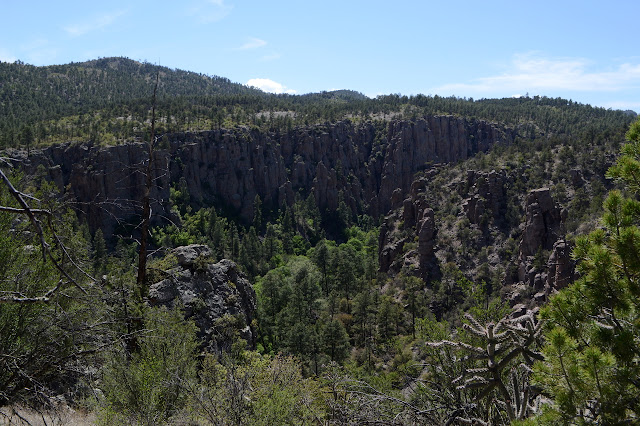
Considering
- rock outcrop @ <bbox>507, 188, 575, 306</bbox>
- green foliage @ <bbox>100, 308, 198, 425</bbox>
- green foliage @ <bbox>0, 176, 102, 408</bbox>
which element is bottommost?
rock outcrop @ <bbox>507, 188, 575, 306</bbox>

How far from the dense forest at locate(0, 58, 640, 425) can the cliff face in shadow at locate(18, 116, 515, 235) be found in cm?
79

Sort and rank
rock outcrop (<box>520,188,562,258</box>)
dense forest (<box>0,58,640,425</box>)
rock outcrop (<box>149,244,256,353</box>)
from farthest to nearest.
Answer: rock outcrop (<box>520,188,562,258</box>) < rock outcrop (<box>149,244,256,353</box>) < dense forest (<box>0,58,640,425</box>)

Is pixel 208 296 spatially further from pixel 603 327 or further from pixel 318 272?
pixel 318 272

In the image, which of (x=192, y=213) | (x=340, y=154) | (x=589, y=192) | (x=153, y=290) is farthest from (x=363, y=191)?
(x=153, y=290)

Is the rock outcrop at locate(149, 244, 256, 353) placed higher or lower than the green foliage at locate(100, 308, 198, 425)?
lower

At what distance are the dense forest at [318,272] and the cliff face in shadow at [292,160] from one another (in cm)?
79

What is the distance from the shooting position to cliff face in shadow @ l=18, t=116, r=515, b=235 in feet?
277

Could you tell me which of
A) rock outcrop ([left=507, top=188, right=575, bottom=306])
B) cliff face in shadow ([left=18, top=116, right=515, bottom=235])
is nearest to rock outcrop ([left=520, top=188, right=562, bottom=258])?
rock outcrop ([left=507, top=188, right=575, bottom=306])

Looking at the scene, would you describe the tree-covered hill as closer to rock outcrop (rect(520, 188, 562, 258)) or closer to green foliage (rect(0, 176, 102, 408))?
rock outcrop (rect(520, 188, 562, 258))

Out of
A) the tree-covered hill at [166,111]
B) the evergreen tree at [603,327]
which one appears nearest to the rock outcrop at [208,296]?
the evergreen tree at [603,327]

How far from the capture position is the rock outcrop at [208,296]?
24.1m

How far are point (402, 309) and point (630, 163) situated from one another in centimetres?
4777

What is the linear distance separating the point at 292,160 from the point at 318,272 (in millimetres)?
63121

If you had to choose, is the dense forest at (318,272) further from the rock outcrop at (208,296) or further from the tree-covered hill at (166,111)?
the tree-covered hill at (166,111)
